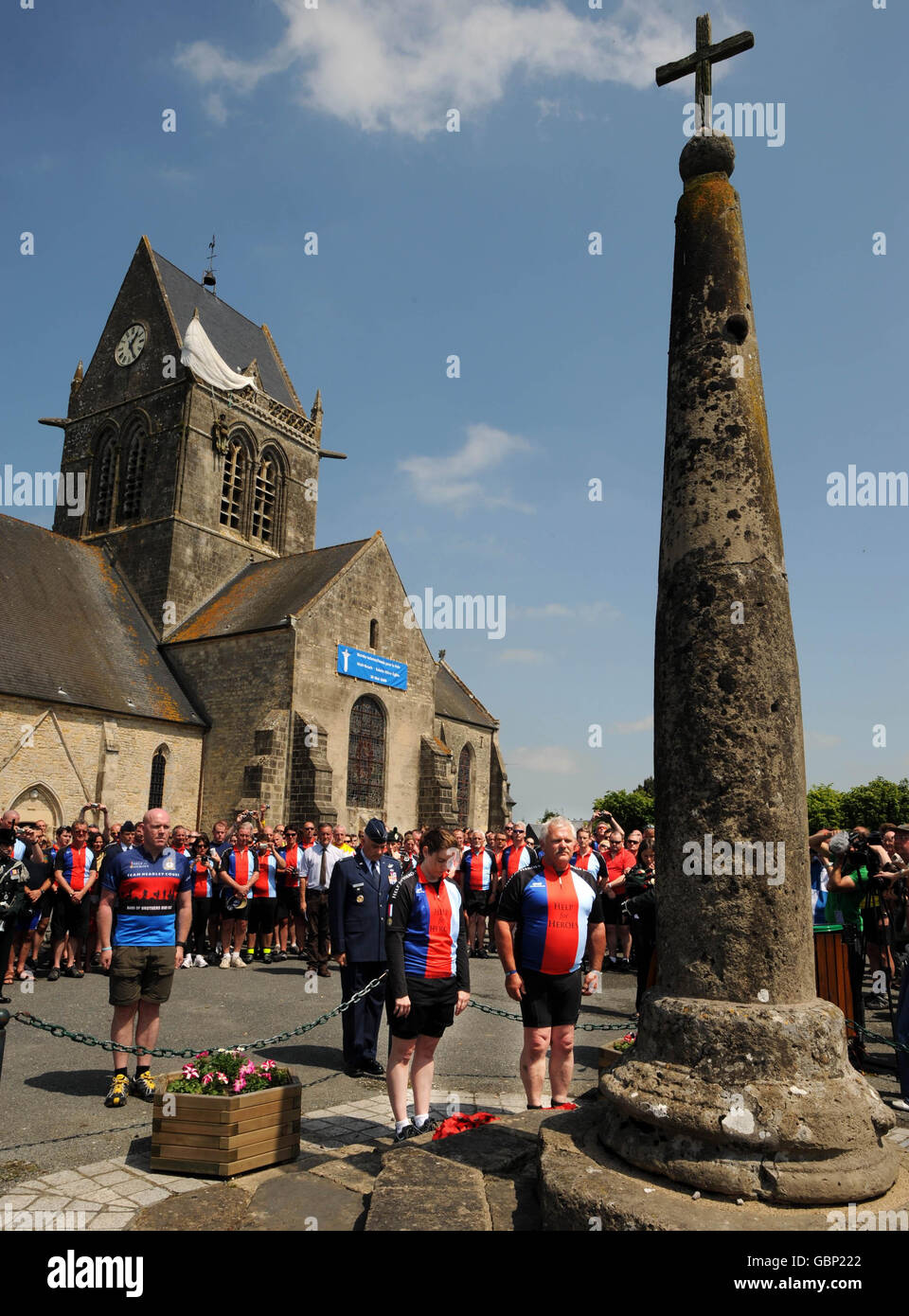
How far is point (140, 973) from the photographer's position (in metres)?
6.10

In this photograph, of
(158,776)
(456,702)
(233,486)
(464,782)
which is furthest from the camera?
(456,702)

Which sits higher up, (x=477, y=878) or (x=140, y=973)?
(x=477, y=878)

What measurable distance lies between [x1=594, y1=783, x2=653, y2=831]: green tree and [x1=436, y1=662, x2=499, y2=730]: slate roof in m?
23.8

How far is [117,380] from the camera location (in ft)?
113

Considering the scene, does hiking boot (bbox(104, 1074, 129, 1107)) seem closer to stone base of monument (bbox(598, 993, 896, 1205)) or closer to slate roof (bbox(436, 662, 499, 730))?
stone base of monument (bbox(598, 993, 896, 1205))

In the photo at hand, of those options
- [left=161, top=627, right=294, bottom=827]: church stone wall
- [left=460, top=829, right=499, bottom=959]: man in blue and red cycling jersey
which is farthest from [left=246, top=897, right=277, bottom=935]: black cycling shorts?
[left=161, top=627, right=294, bottom=827]: church stone wall

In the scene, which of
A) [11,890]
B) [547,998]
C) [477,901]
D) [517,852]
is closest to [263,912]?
[477,901]

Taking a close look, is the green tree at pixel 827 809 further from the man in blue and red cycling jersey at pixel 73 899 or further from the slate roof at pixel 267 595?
the man in blue and red cycling jersey at pixel 73 899

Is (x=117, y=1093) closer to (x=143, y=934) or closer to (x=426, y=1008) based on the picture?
(x=143, y=934)

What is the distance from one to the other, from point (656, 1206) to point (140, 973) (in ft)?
14.3

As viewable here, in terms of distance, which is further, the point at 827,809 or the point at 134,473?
the point at 827,809

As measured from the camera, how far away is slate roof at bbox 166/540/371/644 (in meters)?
27.1
